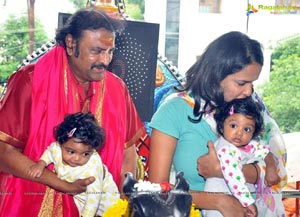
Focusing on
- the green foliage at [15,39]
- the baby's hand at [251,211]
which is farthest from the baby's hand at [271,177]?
the green foliage at [15,39]

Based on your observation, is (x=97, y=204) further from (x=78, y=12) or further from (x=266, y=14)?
(x=266, y=14)

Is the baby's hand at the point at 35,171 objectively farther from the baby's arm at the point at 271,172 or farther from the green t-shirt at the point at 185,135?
the baby's arm at the point at 271,172

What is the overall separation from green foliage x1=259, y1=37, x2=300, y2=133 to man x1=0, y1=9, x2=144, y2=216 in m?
1.03

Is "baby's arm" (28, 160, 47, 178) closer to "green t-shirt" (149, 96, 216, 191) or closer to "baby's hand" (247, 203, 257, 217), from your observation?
"green t-shirt" (149, 96, 216, 191)

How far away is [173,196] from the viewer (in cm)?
98

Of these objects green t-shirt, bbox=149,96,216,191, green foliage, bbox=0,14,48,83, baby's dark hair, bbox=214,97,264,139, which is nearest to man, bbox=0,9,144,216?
green t-shirt, bbox=149,96,216,191

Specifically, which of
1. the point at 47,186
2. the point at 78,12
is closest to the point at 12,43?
the point at 78,12

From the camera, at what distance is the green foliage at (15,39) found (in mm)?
2105

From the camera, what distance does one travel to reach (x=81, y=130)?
4.42ft

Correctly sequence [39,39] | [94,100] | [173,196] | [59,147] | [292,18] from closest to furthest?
[173,196] → [59,147] → [94,100] → [39,39] → [292,18]

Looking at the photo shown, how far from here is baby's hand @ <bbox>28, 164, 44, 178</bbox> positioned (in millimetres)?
1373

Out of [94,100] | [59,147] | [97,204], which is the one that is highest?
[94,100]

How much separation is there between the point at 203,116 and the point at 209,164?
138mm

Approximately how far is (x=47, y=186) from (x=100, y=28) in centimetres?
46
